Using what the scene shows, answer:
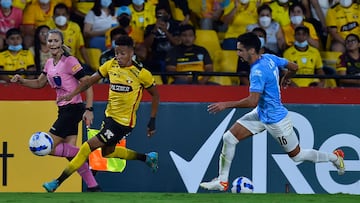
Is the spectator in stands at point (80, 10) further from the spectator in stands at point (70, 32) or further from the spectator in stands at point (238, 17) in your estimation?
the spectator in stands at point (238, 17)

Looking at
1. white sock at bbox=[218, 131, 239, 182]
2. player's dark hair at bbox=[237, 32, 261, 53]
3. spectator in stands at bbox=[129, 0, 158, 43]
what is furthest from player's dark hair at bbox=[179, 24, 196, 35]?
player's dark hair at bbox=[237, 32, 261, 53]

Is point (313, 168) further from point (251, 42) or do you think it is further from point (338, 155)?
point (251, 42)

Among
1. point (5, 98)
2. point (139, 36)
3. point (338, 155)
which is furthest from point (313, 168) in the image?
point (5, 98)

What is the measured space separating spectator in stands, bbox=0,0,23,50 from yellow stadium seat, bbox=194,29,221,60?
275cm

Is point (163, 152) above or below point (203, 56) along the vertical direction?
below

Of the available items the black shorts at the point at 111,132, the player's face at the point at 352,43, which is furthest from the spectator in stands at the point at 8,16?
the player's face at the point at 352,43

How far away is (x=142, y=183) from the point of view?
15195 millimetres

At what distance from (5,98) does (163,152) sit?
7.75 feet

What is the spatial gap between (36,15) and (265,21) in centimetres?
361

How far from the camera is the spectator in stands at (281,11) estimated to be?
1727 centimetres

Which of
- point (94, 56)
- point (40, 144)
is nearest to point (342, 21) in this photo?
point (94, 56)

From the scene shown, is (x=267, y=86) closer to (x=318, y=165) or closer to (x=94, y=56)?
(x=318, y=165)

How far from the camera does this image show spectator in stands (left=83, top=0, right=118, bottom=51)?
16609 mm

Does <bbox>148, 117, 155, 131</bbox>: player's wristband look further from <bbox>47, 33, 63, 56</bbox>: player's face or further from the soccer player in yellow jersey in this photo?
<bbox>47, 33, 63, 56</bbox>: player's face
